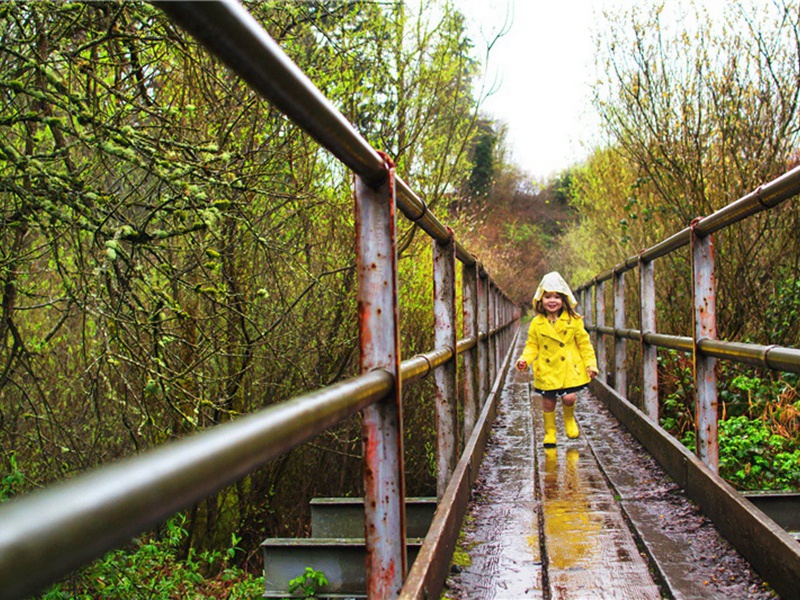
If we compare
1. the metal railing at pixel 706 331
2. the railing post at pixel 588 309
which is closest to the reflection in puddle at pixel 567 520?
the metal railing at pixel 706 331

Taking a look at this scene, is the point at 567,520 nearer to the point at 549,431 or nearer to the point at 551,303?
the point at 549,431

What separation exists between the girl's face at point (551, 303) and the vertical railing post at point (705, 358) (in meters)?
2.40

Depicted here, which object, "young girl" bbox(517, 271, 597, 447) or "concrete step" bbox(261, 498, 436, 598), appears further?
"young girl" bbox(517, 271, 597, 447)

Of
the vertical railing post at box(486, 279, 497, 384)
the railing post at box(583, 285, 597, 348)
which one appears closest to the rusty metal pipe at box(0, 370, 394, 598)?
the vertical railing post at box(486, 279, 497, 384)

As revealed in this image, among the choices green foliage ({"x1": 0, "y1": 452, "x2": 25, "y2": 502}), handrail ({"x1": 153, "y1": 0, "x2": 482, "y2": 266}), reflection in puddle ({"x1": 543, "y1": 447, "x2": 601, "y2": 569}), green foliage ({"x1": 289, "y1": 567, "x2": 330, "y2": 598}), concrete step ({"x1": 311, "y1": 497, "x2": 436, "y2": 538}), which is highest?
handrail ({"x1": 153, "y1": 0, "x2": 482, "y2": 266})

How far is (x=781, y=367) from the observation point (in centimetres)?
254

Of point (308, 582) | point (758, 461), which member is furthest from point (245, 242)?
point (758, 461)

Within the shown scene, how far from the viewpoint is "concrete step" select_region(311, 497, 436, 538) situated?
4902 mm

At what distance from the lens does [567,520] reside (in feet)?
12.0

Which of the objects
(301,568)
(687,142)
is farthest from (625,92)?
(301,568)

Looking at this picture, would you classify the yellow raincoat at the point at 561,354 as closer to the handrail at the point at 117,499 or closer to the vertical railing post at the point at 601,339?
the vertical railing post at the point at 601,339

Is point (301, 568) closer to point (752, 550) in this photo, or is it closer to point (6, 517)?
point (752, 550)

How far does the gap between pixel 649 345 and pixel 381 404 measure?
384cm

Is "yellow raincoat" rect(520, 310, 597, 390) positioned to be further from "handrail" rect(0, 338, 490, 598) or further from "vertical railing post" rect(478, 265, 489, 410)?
"handrail" rect(0, 338, 490, 598)
